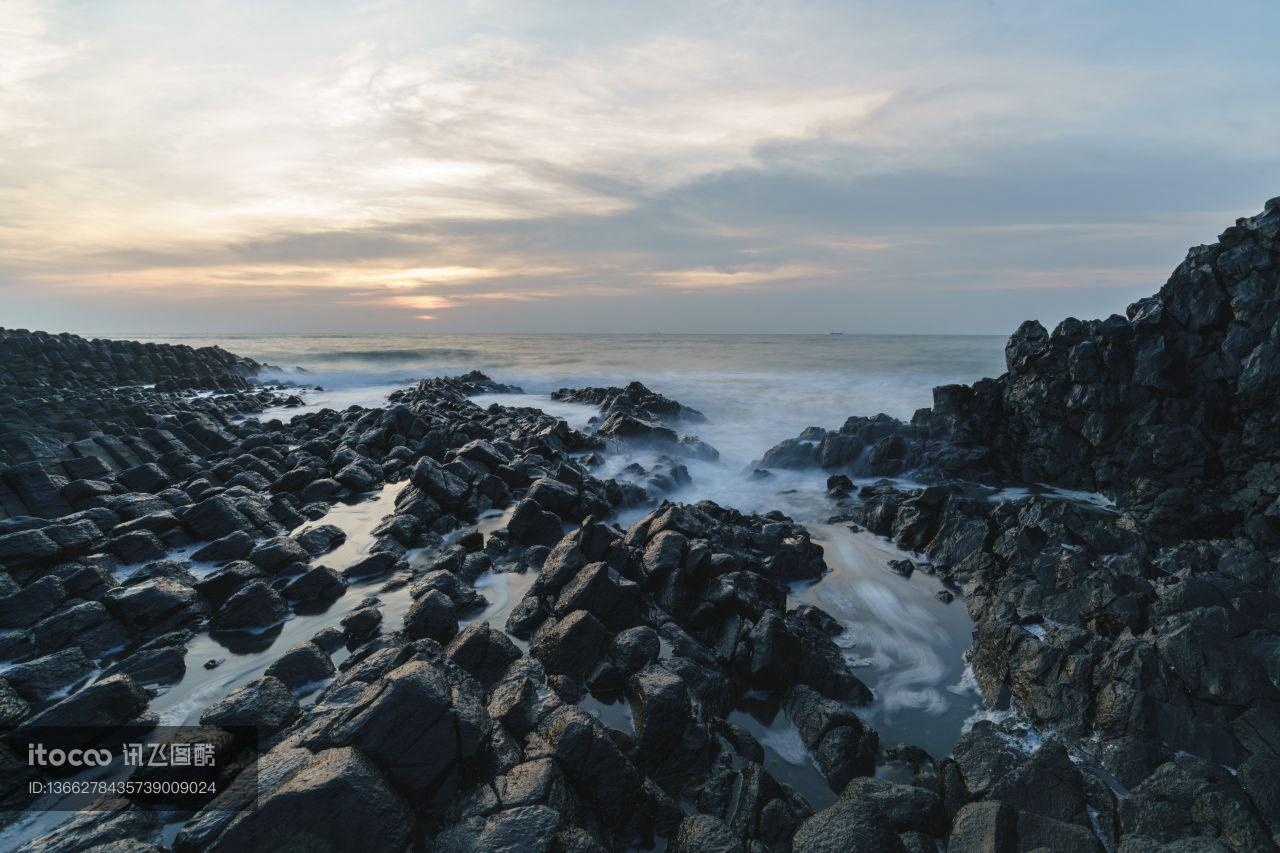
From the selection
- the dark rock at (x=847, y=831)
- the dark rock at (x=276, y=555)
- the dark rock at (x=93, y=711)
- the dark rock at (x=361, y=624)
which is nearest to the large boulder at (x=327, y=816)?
the dark rock at (x=93, y=711)

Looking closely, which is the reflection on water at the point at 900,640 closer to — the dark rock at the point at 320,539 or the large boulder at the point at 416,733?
the large boulder at the point at 416,733

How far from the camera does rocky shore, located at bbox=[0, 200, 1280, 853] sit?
510 centimetres

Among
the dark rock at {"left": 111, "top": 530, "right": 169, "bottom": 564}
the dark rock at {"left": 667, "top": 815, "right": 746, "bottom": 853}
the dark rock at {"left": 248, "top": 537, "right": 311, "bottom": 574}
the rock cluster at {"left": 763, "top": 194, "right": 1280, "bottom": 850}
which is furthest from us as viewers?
the dark rock at {"left": 111, "top": 530, "right": 169, "bottom": 564}

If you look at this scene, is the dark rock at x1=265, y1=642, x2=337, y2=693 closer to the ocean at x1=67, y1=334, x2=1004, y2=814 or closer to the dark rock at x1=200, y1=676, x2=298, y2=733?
the dark rock at x1=200, y1=676, x2=298, y2=733

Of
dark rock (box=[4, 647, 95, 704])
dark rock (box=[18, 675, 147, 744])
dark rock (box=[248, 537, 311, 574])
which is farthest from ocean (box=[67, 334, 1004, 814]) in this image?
dark rock (box=[4, 647, 95, 704])

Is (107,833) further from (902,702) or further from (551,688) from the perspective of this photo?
(902,702)

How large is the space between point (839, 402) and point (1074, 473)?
21898 millimetres

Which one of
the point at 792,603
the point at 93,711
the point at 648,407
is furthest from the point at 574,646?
the point at 648,407

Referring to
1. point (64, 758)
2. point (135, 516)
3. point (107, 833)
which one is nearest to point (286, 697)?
point (107, 833)

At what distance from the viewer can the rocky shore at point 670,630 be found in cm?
510

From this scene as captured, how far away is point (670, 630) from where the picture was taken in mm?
8398

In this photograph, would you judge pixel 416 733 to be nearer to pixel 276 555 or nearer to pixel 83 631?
pixel 83 631

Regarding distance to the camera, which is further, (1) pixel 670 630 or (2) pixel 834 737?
(1) pixel 670 630

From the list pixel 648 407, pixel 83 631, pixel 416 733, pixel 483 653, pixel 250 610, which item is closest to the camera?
pixel 416 733
